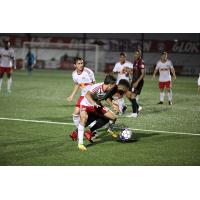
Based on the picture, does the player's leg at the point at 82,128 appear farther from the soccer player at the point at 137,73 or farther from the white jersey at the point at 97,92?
the soccer player at the point at 137,73

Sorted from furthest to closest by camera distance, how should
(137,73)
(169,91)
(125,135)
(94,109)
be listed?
(169,91)
(137,73)
(125,135)
(94,109)

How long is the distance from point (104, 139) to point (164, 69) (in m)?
4.88

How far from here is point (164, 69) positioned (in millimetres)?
11820

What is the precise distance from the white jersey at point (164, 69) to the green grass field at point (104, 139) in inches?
29.2

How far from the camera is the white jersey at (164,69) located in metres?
11.8

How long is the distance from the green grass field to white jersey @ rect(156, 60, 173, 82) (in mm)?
741

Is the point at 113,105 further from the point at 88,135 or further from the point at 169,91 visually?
the point at 169,91

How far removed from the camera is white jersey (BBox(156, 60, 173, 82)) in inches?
463

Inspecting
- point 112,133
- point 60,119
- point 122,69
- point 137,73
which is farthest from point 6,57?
point 112,133

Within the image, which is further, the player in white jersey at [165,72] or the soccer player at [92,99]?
the player in white jersey at [165,72]

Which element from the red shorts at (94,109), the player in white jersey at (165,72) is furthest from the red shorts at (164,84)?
the red shorts at (94,109)

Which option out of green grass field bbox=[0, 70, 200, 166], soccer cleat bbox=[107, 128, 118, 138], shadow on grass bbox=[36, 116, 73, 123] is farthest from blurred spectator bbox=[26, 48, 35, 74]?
soccer cleat bbox=[107, 128, 118, 138]

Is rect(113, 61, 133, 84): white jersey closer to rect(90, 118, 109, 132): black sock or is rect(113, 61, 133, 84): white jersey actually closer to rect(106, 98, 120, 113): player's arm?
rect(90, 118, 109, 132): black sock
